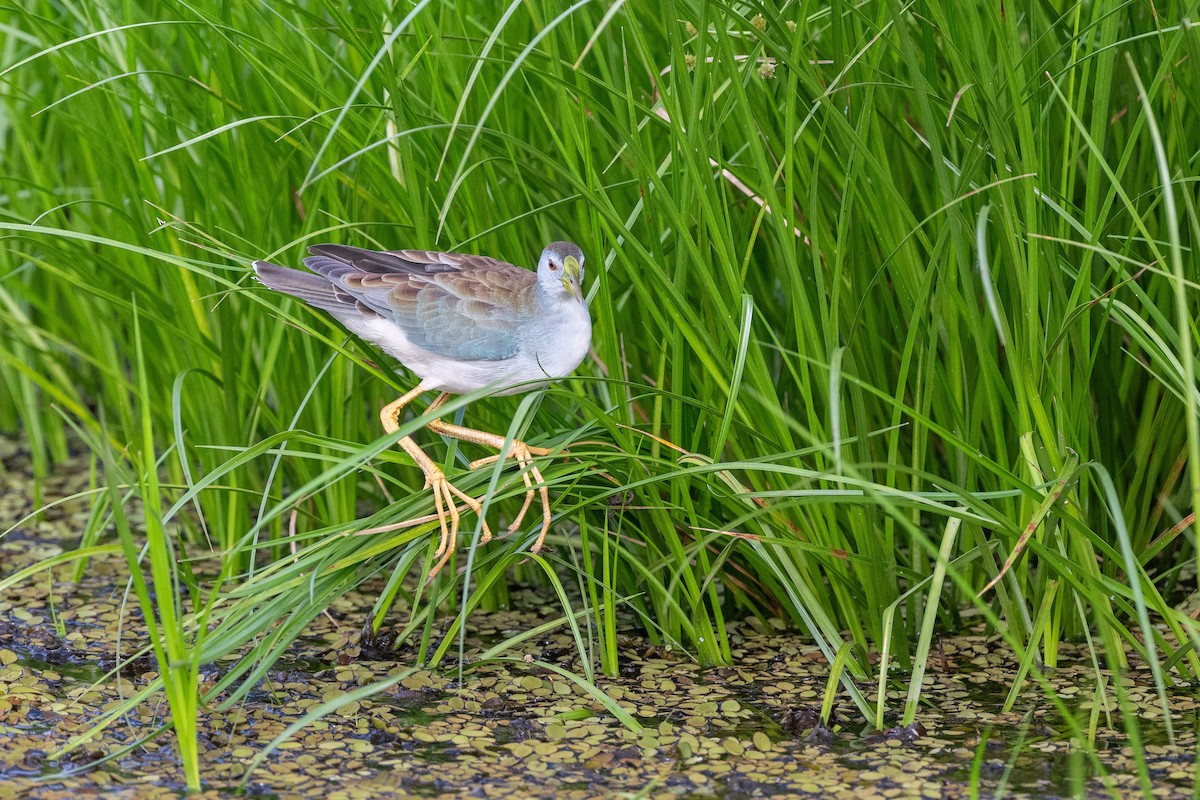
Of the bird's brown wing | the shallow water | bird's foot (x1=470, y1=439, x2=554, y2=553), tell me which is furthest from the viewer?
the bird's brown wing

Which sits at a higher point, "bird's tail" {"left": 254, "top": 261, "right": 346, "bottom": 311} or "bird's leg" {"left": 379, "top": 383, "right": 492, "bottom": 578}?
"bird's tail" {"left": 254, "top": 261, "right": 346, "bottom": 311}

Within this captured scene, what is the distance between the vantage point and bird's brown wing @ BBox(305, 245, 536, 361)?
314cm

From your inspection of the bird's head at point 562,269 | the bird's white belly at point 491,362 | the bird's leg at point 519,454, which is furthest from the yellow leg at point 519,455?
the bird's head at point 562,269

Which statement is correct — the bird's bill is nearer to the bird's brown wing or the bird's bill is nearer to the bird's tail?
the bird's brown wing

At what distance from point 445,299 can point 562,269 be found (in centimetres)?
31

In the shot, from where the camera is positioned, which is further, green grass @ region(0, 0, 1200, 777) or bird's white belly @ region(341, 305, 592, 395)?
bird's white belly @ region(341, 305, 592, 395)

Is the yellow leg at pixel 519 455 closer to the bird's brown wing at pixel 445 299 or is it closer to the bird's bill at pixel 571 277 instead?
the bird's brown wing at pixel 445 299

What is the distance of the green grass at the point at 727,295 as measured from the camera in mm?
2797

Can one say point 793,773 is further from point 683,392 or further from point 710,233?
point 710,233

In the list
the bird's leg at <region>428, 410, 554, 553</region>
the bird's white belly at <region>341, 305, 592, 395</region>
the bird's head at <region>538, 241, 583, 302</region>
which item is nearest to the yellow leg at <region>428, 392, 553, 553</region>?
the bird's leg at <region>428, 410, 554, 553</region>

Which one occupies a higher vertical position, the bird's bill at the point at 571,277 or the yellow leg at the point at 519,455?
the bird's bill at the point at 571,277

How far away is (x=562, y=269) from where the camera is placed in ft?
10.1

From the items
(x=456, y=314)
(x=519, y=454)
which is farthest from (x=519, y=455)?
(x=456, y=314)

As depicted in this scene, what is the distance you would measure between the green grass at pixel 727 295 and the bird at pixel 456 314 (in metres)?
0.11
